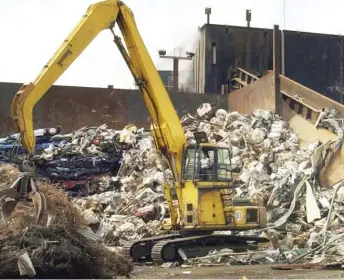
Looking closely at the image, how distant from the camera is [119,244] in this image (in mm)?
13359

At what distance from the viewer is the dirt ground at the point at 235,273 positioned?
9094 millimetres

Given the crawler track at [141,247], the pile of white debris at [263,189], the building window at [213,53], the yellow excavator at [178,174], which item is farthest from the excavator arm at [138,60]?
the building window at [213,53]

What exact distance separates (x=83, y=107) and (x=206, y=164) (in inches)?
596

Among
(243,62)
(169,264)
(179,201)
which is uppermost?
(243,62)

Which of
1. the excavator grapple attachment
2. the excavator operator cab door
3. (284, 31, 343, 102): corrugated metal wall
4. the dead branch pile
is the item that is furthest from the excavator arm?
(284, 31, 343, 102): corrugated metal wall

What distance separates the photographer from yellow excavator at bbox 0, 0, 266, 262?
11477 mm

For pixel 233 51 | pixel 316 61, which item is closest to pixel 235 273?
pixel 233 51

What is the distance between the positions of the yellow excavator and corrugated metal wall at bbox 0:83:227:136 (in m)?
14.0

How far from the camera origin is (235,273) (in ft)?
31.7

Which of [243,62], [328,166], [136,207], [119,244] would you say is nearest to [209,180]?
[119,244]

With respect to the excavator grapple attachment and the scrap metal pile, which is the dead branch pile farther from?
the scrap metal pile

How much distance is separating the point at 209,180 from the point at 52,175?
9018 mm

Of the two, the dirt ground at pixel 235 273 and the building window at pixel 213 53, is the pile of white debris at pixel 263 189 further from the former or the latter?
the building window at pixel 213 53

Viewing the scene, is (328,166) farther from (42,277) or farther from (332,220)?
(42,277)
